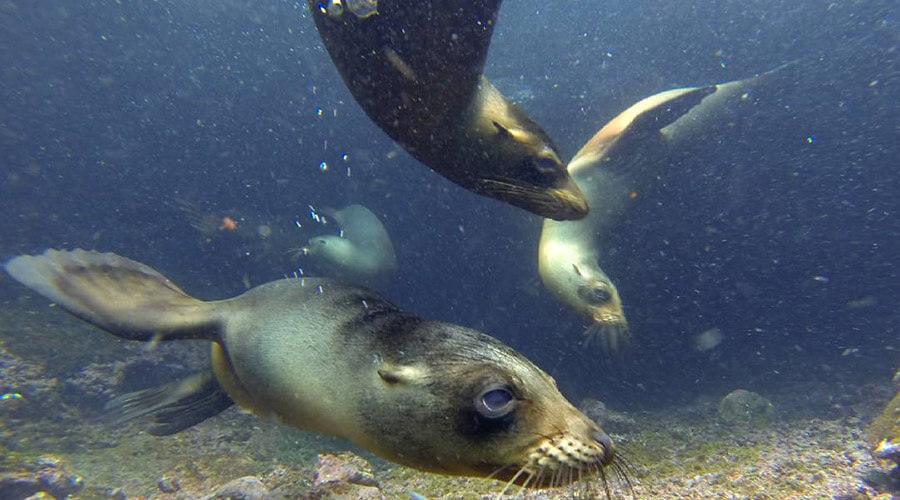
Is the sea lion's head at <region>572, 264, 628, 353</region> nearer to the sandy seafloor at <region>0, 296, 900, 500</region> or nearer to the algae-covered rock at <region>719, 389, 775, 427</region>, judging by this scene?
the sandy seafloor at <region>0, 296, 900, 500</region>

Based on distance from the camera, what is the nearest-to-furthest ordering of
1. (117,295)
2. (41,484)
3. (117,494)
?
(117,295) → (41,484) → (117,494)

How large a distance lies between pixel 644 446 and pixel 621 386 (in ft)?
9.98

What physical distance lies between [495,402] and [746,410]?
5.42 meters

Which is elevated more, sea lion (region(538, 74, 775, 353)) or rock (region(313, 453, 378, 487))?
sea lion (region(538, 74, 775, 353))

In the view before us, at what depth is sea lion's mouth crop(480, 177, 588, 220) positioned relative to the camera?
2.28 m

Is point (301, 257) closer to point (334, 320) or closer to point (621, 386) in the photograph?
point (621, 386)

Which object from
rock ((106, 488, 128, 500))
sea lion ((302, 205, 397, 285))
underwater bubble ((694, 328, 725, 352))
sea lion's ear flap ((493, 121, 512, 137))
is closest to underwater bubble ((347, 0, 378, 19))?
sea lion's ear flap ((493, 121, 512, 137))

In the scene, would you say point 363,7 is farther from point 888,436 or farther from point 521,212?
point 521,212

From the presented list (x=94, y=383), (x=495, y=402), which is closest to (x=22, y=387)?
(x=94, y=383)

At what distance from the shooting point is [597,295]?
184 inches

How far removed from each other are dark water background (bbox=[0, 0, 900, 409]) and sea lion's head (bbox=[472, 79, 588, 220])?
157 inches

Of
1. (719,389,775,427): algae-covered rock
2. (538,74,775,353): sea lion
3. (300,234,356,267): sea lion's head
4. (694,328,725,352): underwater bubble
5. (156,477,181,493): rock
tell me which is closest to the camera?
(156,477,181,493): rock

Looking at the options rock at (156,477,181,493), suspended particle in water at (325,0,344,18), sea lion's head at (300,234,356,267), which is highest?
suspended particle in water at (325,0,344,18)

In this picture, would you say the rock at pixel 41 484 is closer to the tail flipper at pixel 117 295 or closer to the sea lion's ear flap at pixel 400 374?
the tail flipper at pixel 117 295
